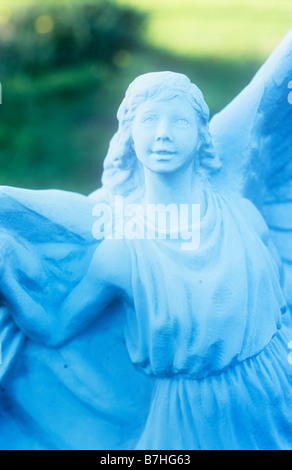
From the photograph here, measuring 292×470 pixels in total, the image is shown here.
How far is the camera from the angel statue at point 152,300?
190 cm

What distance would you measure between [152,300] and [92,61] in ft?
16.8

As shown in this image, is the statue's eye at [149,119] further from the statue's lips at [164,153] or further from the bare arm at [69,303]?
the bare arm at [69,303]

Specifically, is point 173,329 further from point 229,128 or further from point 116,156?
point 229,128

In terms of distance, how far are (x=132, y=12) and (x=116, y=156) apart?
5518 mm

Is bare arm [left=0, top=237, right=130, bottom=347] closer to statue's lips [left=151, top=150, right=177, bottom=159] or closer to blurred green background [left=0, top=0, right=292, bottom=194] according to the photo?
statue's lips [left=151, top=150, right=177, bottom=159]

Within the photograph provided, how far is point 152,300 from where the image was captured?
Result: 6.20 feet

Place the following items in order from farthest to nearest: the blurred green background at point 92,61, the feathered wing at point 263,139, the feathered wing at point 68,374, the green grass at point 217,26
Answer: the green grass at point 217,26 < the blurred green background at point 92,61 < the feathered wing at point 263,139 < the feathered wing at point 68,374

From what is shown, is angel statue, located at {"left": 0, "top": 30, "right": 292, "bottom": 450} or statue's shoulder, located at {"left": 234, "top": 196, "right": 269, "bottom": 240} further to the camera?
statue's shoulder, located at {"left": 234, "top": 196, "right": 269, "bottom": 240}

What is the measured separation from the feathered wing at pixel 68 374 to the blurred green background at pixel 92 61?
2.98m

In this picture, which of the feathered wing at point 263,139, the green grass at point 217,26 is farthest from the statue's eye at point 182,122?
the green grass at point 217,26

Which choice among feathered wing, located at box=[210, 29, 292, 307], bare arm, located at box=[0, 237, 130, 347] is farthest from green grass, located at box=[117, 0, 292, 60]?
bare arm, located at box=[0, 237, 130, 347]
